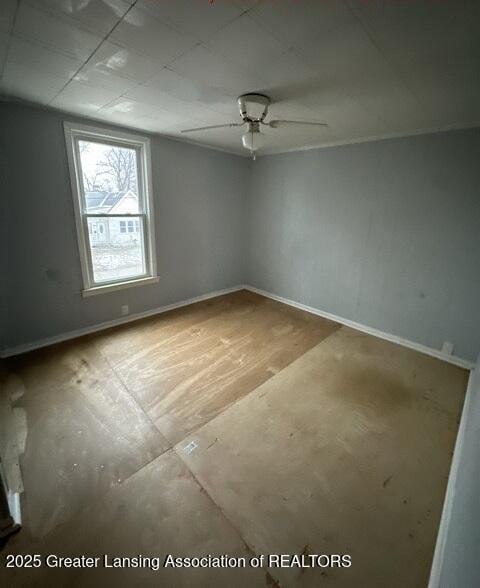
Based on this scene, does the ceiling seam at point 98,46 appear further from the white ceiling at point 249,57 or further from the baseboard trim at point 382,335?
the baseboard trim at point 382,335

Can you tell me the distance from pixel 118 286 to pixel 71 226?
2.88ft

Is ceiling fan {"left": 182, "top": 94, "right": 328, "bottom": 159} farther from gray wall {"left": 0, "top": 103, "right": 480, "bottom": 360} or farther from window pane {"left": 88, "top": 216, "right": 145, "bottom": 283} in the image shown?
window pane {"left": 88, "top": 216, "right": 145, "bottom": 283}

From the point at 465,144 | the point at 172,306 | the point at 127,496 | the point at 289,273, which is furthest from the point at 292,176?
the point at 127,496

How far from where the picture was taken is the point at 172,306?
163 inches

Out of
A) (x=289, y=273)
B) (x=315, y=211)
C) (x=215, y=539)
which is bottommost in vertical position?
(x=215, y=539)

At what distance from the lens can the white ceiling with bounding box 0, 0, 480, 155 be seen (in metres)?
1.17

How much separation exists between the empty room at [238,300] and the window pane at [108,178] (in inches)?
0.9

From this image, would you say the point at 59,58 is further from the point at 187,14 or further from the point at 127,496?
the point at 127,496

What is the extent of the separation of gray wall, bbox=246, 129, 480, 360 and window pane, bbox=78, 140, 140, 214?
6.90 ft

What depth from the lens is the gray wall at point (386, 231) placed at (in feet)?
8.87

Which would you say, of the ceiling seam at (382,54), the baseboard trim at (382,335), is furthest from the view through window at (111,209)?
the ceiling seam at (382,54)

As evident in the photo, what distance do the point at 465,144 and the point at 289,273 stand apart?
2537 millimetres

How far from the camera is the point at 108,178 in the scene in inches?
125

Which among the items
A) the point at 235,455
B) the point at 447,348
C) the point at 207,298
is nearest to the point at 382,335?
the point at 447,348
